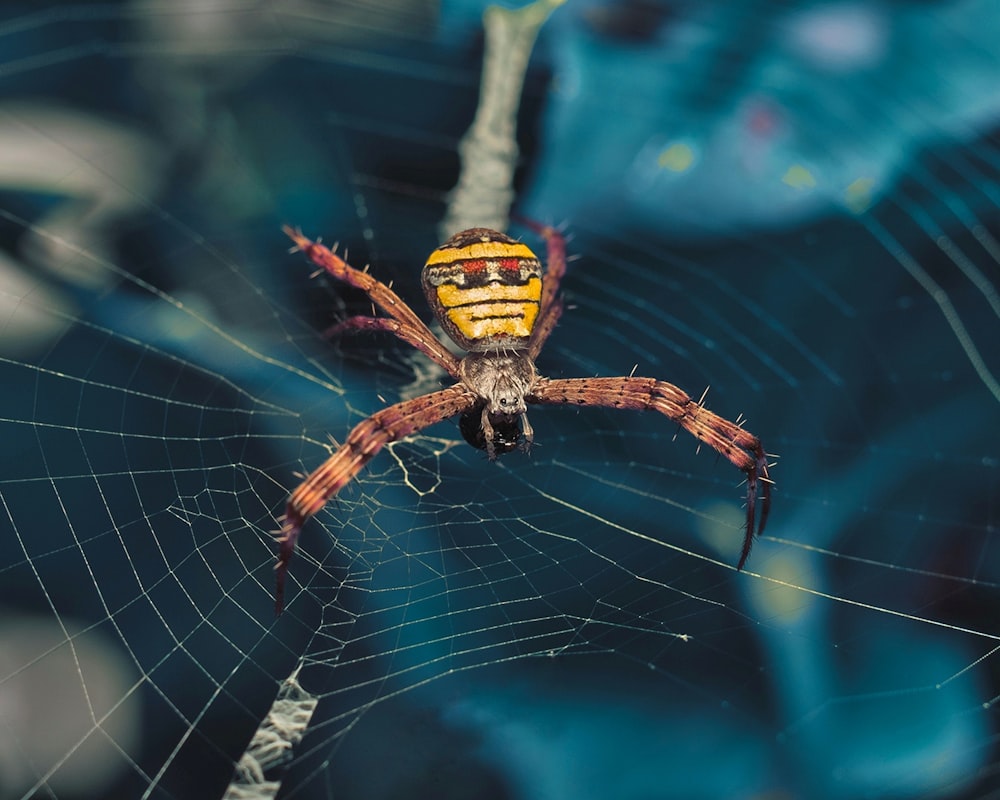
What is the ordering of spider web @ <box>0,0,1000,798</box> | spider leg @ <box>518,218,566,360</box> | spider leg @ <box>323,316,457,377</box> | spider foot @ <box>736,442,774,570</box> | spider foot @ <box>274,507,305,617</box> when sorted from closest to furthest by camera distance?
spider foot @ <box>274,507,305,617</box>
spider web @ <box>0,0,1000,798</box>
spider foot @ <box>736,442,774,570</box>
spider leg @ <box>323,316,457,377</box>
spider leg @ <box>518,218,566,360</box>

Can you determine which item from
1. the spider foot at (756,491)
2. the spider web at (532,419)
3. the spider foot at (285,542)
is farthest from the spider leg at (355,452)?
the spider foot at (756,491)

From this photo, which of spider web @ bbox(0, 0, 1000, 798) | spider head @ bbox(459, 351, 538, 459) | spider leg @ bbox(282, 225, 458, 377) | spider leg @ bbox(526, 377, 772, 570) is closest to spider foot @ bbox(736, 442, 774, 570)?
spider leg @ bbox(526, 377, 772, 570)

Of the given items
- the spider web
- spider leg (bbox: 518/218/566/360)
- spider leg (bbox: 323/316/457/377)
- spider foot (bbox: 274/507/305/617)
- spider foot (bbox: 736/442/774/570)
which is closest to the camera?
spider foot (bbox: 274/507/305/617)

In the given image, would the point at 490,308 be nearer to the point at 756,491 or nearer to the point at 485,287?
the point at 485,287

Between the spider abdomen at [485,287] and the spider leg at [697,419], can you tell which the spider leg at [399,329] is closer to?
the spider abdomen at [485,287]

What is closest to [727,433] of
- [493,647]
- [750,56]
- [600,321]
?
[493,647]

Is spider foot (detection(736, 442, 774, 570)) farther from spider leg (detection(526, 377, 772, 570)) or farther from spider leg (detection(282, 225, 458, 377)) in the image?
spider leg (detection(282, 225, 458, 377))

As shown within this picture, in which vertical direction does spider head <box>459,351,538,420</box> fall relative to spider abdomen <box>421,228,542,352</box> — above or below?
below
